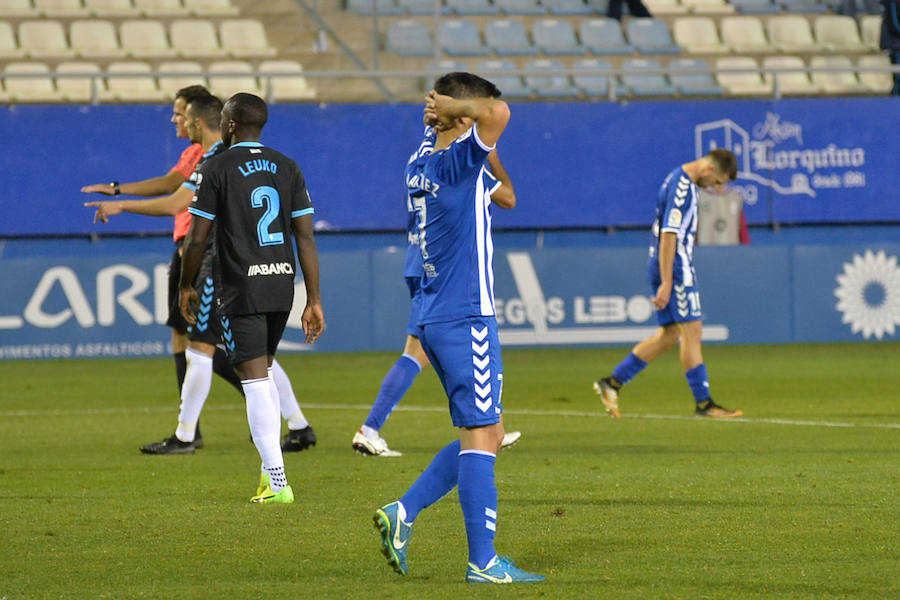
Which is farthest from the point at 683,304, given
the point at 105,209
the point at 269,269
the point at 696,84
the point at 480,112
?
the point at 696,84

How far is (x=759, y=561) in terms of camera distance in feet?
18.2

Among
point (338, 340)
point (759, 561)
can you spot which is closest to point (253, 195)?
point (759, 561)

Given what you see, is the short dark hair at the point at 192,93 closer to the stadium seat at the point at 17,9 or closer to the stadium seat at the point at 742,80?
the stadium seat at the point at 17,9

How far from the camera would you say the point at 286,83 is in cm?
2183

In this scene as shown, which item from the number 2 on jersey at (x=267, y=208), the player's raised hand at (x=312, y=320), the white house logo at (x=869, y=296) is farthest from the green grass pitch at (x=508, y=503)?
the white house logo at (x=869, y=296)

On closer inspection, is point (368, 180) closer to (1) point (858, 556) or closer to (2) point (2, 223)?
(2) point (2, 223)

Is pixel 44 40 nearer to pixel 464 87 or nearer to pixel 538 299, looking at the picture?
pixel 538 299

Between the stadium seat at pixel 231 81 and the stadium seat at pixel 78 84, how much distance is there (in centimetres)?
162

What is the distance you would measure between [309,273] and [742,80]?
Answer: 17.2 m

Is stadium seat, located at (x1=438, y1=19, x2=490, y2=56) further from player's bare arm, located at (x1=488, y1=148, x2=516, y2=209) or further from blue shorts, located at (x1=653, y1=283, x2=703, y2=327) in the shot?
player's bare arm, located at (x1=488, y1=148, x2=516, y2=209)

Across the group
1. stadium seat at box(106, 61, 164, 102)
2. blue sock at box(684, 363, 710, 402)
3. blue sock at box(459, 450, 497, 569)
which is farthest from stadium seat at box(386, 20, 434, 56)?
blue sock at box(459, 450, 497, 569)

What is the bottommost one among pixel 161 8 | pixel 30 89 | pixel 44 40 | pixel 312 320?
pixel 312 320

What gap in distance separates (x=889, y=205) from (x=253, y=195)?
53.0 feet

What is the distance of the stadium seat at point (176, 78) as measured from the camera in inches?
815
